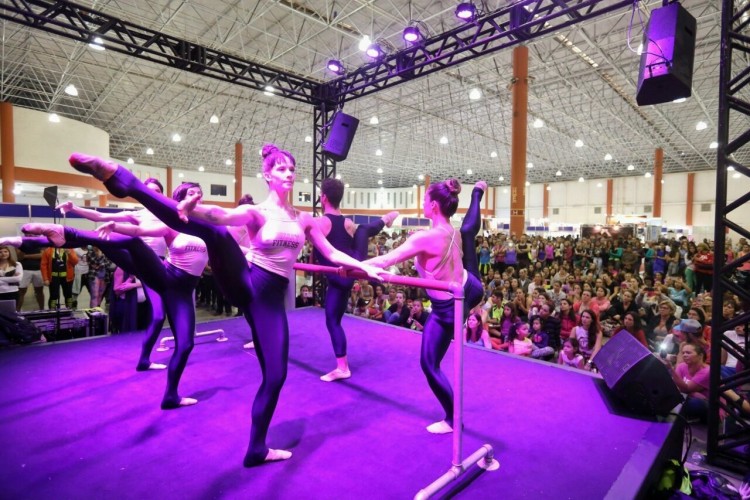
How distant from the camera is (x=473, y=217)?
3.06 meters

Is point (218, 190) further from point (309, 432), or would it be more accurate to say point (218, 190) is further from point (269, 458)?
point (269, 458)

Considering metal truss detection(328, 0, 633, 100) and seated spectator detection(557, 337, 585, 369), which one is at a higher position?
metal truss detection(328, 0, 633, 100)

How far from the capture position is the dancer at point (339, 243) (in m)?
3.56

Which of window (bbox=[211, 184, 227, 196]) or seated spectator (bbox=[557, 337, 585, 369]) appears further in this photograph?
window (bbox=[211, 184, 227, 196])

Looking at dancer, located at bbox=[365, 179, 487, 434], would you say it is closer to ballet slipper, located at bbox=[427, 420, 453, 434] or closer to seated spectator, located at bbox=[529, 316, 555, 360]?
ballet slipper, located at bbox=[427, 420, 453, 434]

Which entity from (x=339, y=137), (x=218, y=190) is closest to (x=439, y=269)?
(x=339, y=137)

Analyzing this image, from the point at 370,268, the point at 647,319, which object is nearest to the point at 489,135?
the point at 647,319

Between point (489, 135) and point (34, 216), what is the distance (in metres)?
20.5

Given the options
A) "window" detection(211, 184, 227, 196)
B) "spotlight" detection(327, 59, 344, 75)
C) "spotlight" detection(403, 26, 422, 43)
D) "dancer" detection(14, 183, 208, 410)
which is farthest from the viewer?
"window" detection(211, 184, 227, 196)

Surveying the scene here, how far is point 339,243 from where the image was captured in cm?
368

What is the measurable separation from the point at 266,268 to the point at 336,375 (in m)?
1.70

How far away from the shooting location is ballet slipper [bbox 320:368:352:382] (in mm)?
3568

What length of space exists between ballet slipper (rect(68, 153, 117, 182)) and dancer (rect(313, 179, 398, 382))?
1901 millimetres

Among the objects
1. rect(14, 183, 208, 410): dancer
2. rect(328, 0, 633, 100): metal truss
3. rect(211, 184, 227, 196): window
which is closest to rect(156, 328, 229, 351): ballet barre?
rect(14, 183, 208, 410): dancer
